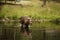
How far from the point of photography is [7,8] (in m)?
15.8

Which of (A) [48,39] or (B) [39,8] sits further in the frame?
(B) [39,8]

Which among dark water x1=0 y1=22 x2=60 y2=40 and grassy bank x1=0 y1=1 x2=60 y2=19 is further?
grassy bank x1=0 y1=1 x2=60 y2=19

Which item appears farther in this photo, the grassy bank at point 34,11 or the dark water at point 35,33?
the grassy bank at point 34,11

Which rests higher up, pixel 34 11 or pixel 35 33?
pixel 34 11

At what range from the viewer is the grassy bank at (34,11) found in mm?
15603

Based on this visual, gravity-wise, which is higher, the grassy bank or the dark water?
the grassy bank

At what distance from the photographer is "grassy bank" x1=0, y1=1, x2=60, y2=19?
15.6 meters

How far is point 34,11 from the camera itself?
15.9m

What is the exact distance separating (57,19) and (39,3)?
1.49 metres

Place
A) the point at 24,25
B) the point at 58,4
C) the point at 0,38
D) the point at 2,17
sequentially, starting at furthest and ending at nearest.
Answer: the point at 58,4
the point at 2,17
the point at 24,25
the point at 0,38

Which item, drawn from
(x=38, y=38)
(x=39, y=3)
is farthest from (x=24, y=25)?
(x=39, y=3)

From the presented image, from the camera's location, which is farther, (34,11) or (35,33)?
(34,11)

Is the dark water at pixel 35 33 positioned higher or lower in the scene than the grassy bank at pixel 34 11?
lower

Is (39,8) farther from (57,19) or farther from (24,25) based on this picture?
(24,25)
